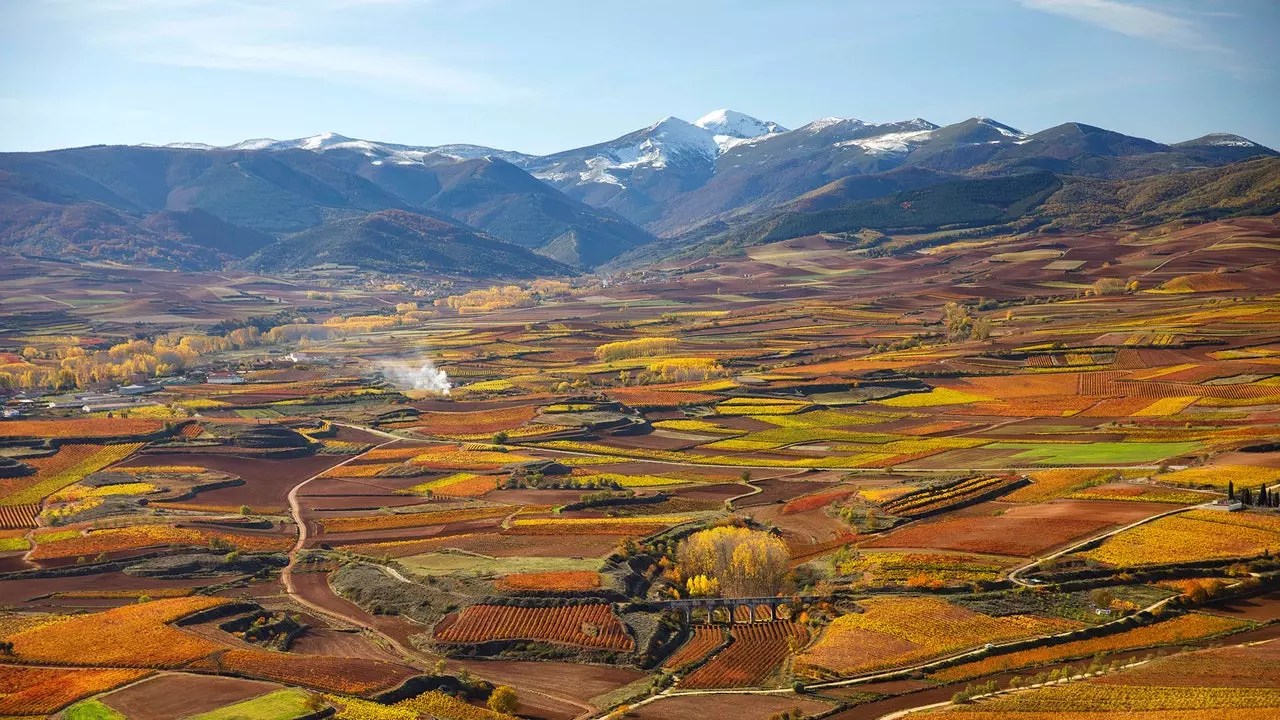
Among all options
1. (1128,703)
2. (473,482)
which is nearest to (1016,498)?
(1128,703)

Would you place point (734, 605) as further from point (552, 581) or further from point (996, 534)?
point (996, 534)

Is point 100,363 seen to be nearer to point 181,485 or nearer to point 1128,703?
point 181,485

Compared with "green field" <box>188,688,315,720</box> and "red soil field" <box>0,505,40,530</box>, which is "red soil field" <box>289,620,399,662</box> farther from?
"red soil field" <box>0,505,40,530</box>

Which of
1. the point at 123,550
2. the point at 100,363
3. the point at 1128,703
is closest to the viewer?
the point at 1128,703

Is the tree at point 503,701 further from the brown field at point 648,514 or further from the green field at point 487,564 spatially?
the green field at point 487,564

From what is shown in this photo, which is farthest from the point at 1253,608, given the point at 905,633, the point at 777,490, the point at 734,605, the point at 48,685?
the point at 48,685

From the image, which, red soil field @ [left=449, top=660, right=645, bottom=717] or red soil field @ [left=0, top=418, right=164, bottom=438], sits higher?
red soil field @ [left=0, top=418, right=164, bottom=438]

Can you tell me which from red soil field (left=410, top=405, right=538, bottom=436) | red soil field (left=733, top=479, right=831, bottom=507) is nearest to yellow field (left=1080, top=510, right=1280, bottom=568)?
red soil field (left=733, top=479, right=831, bottom=507)

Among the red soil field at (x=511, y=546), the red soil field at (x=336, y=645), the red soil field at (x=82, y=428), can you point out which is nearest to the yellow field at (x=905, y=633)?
the red soil field at (x=336, y=645)
